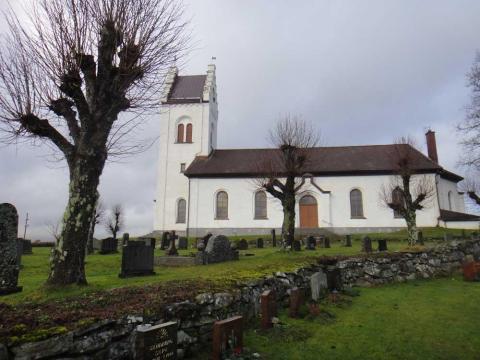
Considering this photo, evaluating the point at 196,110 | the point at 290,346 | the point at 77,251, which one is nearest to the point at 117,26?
the point at 77,251

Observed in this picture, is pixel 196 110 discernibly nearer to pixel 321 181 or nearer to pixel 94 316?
pixel 321 181

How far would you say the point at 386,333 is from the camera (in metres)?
6.94

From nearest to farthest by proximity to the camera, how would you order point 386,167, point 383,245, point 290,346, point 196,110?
point 290,346 < point 383,245 < point 386,167 < point 196,110

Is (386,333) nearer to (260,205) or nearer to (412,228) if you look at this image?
(412,228)

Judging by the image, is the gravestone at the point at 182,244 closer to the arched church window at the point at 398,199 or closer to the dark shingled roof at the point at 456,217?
the arched church window at the point at 398,199

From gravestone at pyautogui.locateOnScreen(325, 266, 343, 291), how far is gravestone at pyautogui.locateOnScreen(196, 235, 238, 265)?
409 centimetres

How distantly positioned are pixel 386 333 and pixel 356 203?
82.8 feet

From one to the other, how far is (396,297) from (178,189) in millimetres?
26563

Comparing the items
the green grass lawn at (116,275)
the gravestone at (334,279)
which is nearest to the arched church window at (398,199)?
the gravestone at (334,279)

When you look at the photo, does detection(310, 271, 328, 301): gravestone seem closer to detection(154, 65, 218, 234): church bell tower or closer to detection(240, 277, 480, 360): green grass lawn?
detection(240, 277, 480, 360): green grass lawn

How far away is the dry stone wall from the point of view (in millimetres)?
4195

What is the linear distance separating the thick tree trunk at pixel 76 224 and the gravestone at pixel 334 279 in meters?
6.72

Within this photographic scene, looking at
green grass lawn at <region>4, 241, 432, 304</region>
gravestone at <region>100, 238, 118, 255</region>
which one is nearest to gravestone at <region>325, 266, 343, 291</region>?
green grass lawn at <region>4, 241, 432, 304</region>

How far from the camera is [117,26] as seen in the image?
8.09m
